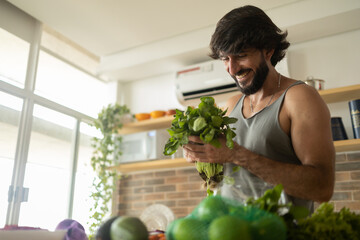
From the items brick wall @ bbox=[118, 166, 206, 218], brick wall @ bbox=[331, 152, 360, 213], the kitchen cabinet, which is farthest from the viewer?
brick wall @ bbox=[118, 166, 206, 218]

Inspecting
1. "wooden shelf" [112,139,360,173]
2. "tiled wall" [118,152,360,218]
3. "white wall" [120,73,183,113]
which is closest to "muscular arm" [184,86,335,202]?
"wooden shelf" [112,139,360,173]

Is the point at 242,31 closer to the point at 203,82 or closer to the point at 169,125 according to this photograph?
the point at 203,82

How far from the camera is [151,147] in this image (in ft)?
12.3

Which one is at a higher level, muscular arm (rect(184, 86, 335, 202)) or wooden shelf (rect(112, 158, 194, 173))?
wooden shelf (rect(112, 158, 194, 173))

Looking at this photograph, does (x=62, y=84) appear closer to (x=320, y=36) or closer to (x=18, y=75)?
(x=18, y=75)

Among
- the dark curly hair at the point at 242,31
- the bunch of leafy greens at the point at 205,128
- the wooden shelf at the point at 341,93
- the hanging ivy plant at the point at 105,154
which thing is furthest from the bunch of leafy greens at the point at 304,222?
the hanging ivy plant at the point at 105,154

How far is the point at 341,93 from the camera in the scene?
9.97 feet

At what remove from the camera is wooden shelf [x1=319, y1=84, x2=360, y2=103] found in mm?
2969

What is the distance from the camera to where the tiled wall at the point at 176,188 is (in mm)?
3088

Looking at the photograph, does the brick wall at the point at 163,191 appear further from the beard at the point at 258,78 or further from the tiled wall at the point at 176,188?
the beard at the point at 258,78

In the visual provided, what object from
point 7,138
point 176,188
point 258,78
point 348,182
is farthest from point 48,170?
point 348,182

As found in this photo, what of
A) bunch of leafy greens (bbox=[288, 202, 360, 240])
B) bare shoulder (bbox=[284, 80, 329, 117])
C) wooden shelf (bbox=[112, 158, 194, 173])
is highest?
wooden shelf (bbox=[112, 158, 194, 173])

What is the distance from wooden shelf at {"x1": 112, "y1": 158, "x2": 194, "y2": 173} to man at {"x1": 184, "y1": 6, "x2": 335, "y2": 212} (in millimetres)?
1971

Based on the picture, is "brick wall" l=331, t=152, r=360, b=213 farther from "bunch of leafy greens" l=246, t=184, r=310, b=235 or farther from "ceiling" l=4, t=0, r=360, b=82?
"bunch of leafy greens" l=246, t=184, r=310, b=235
